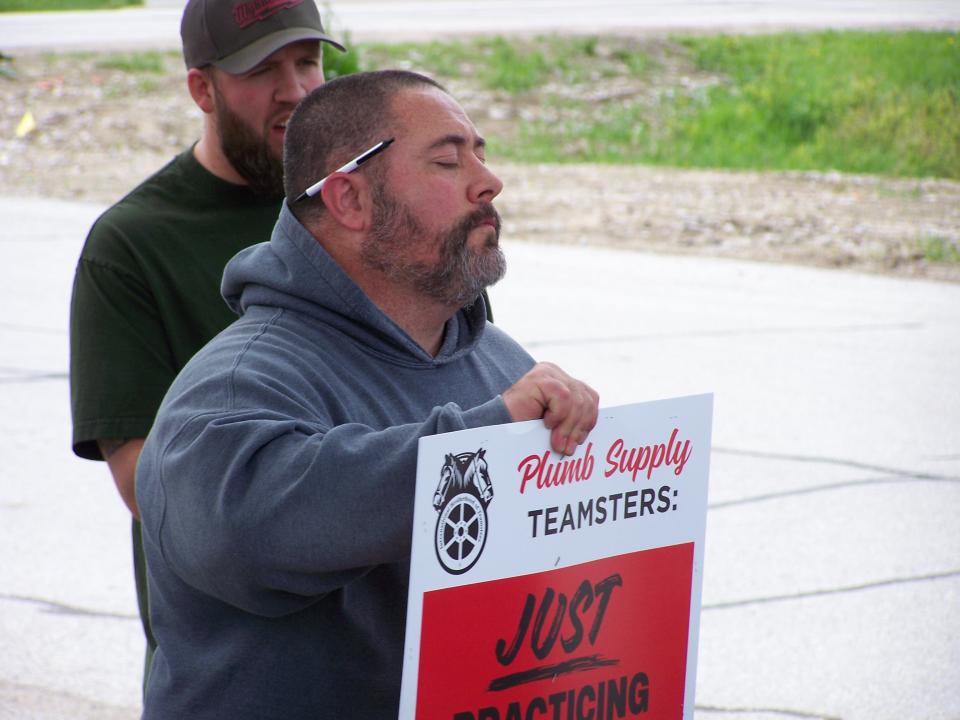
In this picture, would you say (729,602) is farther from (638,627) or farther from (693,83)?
(693,83)

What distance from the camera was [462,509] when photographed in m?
1.83

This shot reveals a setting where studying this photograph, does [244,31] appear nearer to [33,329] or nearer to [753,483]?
[753,483]

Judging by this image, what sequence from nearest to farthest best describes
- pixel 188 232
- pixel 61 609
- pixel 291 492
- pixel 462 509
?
pixel 291 492 → pixel 462 509 → pixel 188 232 → pixel 61 609

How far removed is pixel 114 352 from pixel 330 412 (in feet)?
2.52

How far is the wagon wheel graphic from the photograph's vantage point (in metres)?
1.81

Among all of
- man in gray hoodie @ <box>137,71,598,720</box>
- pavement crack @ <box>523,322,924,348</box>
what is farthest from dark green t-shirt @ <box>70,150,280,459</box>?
pavement crack @ <box>523,322,924,348</box>

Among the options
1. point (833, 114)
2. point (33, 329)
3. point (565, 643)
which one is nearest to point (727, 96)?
point (833, 114)

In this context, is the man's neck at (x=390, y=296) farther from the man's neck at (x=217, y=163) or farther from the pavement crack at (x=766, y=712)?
the pavement crack at (x=766, y=712)

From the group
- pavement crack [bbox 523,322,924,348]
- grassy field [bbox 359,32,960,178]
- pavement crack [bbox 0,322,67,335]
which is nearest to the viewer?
pavement crack [bbox 523,322,924,348]

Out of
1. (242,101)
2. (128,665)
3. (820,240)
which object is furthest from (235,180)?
(820,240)

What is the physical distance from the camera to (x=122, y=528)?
5.43 m

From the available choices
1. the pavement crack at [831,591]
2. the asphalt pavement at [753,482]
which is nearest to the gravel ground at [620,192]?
the asphalt pavement at [753,482]

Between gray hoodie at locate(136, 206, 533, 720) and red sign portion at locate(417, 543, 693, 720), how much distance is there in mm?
140

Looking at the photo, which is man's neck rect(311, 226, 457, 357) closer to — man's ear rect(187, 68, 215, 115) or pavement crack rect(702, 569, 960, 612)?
man's ear rect(187, 68, 215, 115)
